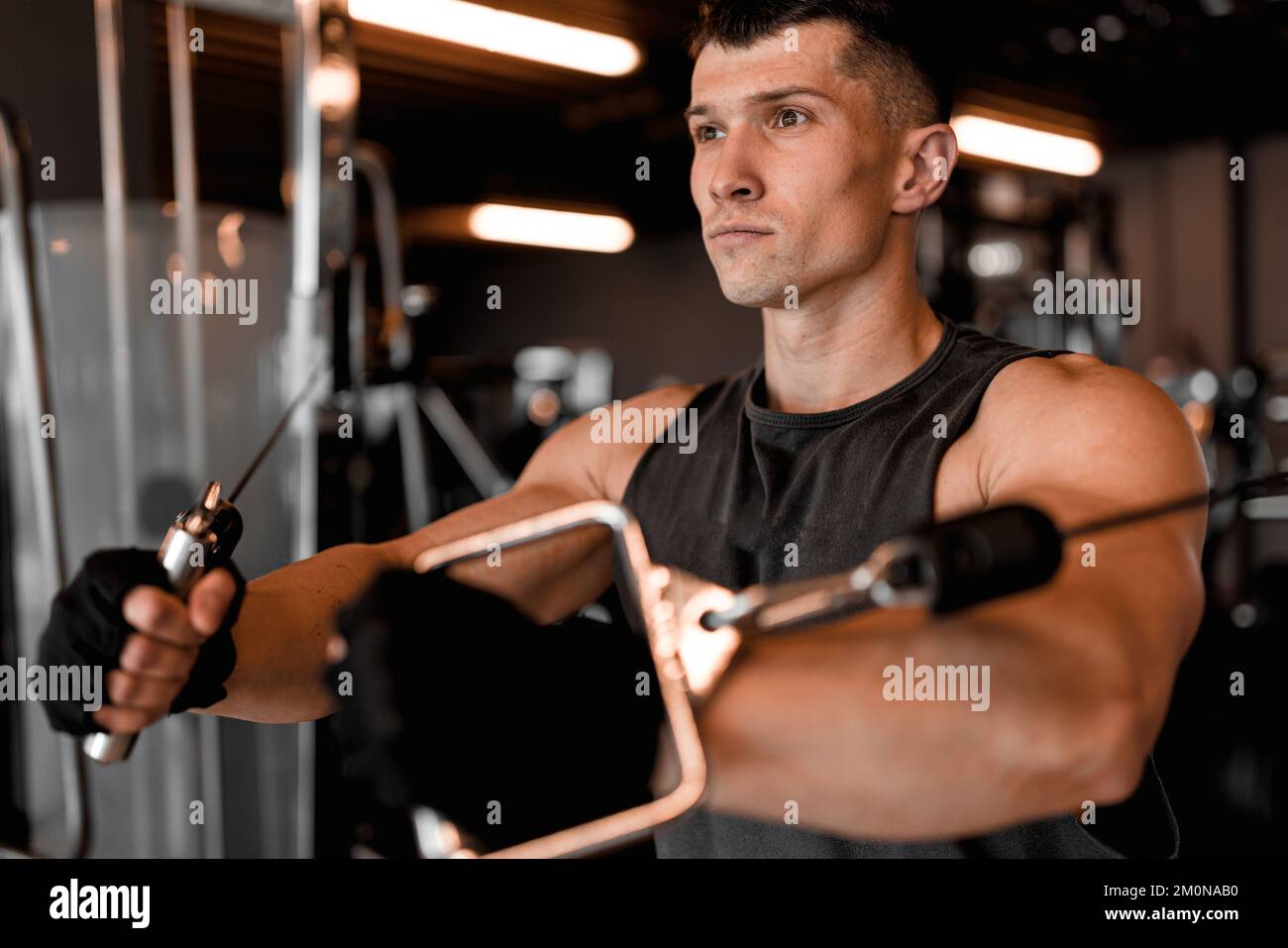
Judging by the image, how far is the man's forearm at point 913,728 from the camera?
0.58 m

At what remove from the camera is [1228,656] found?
10.8 feet

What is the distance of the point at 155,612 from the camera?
847mm

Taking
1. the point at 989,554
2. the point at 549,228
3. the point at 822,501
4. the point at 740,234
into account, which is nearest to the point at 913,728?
the point at 989,554

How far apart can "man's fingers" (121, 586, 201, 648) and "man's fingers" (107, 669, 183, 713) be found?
40 millimetres

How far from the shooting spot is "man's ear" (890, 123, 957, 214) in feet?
4.39

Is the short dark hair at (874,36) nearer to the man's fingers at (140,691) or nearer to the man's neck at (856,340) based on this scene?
the man's neck at (856,340)

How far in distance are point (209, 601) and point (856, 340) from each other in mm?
766

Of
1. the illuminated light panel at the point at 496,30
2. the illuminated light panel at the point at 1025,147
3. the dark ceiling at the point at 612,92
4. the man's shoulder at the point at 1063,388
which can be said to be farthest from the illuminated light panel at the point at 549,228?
the man's shoulder at the point at 1063,388

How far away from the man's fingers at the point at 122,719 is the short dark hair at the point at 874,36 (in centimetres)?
92
